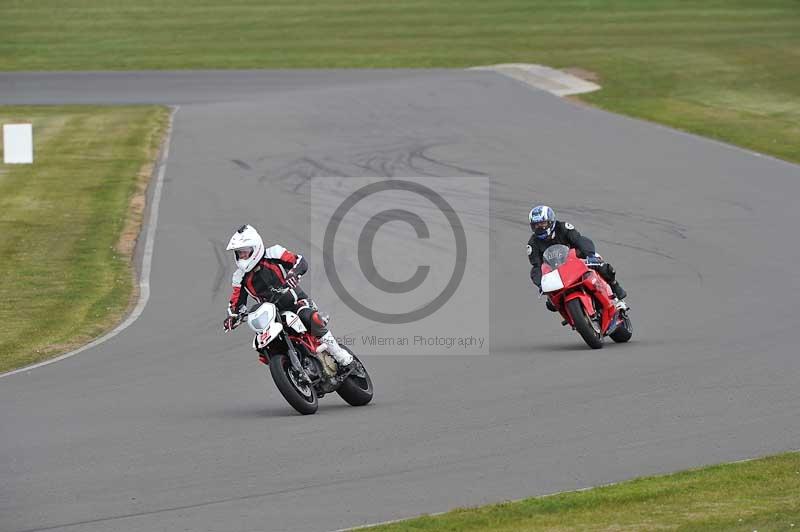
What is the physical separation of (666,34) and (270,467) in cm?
5259

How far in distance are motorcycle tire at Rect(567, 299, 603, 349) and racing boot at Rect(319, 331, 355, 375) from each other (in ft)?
11.4

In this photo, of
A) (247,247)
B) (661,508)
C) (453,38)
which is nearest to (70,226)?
(247,247)

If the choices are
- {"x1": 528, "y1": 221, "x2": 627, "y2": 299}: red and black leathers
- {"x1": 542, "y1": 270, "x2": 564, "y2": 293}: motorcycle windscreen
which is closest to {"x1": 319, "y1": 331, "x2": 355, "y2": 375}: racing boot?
{"x1": 542, "y1": 270, "x2": 564, "y2": 293}: motorcycle windscreen

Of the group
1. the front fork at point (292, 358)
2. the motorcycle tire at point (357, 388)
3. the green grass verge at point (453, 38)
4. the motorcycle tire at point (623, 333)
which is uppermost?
the green grass verge at point (453, 38)

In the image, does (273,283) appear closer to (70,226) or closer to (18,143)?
(70,226)

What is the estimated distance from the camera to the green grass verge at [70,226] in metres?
19.1

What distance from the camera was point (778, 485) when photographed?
9.73 metres

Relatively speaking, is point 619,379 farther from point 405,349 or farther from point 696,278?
point 696,278

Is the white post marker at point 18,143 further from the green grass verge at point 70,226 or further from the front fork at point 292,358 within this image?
the front fork at point 292,358

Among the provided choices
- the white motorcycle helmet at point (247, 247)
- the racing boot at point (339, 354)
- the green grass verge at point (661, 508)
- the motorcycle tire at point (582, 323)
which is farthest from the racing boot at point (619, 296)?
the green grass verge at point (661, 508)

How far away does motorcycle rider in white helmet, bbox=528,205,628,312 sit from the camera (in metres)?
16.5

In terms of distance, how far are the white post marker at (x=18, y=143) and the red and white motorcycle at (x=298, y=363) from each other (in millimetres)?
20181

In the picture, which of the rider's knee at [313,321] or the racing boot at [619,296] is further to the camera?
the racing boot at [619,296]

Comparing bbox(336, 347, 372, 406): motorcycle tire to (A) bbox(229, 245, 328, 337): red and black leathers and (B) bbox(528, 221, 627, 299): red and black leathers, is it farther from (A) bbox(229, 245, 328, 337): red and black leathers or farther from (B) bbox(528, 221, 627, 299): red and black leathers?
(B) bbox(528, 221, 627, 299): red and black leathers
